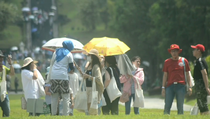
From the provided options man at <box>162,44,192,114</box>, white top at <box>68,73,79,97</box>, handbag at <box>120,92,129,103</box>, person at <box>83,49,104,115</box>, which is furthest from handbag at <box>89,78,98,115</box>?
white top at <box>68,73,79,97</box>

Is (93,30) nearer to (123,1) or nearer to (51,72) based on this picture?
(123,1)

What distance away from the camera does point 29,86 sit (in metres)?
13.8

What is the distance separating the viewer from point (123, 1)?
6562cm

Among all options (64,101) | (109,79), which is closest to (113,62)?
(109,79)

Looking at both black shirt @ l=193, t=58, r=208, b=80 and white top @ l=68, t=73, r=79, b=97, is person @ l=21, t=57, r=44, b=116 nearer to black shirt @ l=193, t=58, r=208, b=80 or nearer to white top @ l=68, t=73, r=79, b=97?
white top @ l=68, t=73, r=79, b=97

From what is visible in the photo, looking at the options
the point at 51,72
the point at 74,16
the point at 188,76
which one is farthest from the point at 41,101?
the point at 74,16

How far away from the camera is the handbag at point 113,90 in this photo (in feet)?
42.4

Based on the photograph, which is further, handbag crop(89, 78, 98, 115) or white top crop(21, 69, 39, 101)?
white top crop(21, 69, 39, 101)

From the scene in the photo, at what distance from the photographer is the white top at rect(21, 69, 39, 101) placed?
13758 mm

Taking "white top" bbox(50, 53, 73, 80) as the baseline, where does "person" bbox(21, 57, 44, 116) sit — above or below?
below

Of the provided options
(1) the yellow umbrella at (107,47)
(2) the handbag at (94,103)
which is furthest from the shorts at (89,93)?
(1) the yellow umbrella at (107,47)

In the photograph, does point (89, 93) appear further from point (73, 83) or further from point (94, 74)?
point (73, 83)

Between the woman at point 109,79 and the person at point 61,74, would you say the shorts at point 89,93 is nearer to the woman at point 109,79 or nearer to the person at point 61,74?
the person at point 61,74

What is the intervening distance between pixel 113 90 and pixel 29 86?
2.19 metres
